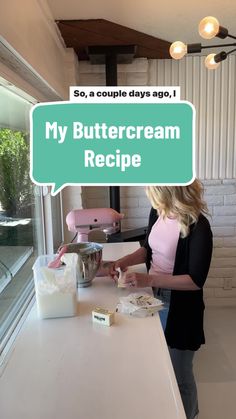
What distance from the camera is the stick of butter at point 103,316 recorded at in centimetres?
112

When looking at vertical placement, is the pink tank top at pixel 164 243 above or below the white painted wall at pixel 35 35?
below

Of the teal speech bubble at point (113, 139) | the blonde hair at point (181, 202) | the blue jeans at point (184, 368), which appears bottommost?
the blue jeans at point (184, 368)

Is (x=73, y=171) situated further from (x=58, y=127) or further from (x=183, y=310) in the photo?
(x=183, y=310)

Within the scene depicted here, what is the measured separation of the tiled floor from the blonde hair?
3.46 ft

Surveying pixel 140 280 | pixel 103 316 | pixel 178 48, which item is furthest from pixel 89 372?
pixel 178 48

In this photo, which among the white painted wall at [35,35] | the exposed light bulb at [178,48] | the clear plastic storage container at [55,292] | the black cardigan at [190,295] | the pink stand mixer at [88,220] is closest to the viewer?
the white painted wall at [35,35]

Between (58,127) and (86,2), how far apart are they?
45.6 inches

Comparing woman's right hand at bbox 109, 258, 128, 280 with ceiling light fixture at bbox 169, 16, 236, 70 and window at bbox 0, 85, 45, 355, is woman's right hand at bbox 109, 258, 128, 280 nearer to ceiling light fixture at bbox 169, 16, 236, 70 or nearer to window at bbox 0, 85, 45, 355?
window at bbox 0, 85, 45, 355

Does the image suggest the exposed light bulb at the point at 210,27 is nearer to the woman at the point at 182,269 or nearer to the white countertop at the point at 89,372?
the woman at the point at 182,269

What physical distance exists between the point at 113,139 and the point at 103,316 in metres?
0.54

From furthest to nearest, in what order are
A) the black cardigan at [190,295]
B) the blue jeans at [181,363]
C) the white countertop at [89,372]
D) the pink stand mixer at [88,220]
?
the pink stand mixer at [88,220]
the blue jeans at [181,363]
the black cardigan at [190,295]
the white countertop at [89,372]

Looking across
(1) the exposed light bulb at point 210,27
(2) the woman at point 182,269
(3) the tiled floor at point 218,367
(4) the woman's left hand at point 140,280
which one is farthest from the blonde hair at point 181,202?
(3) the tiled floor at point 218,367

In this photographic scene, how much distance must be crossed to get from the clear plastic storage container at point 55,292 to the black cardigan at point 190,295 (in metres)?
0.41

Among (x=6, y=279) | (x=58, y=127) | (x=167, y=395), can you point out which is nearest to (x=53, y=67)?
(x=58, y=127)
